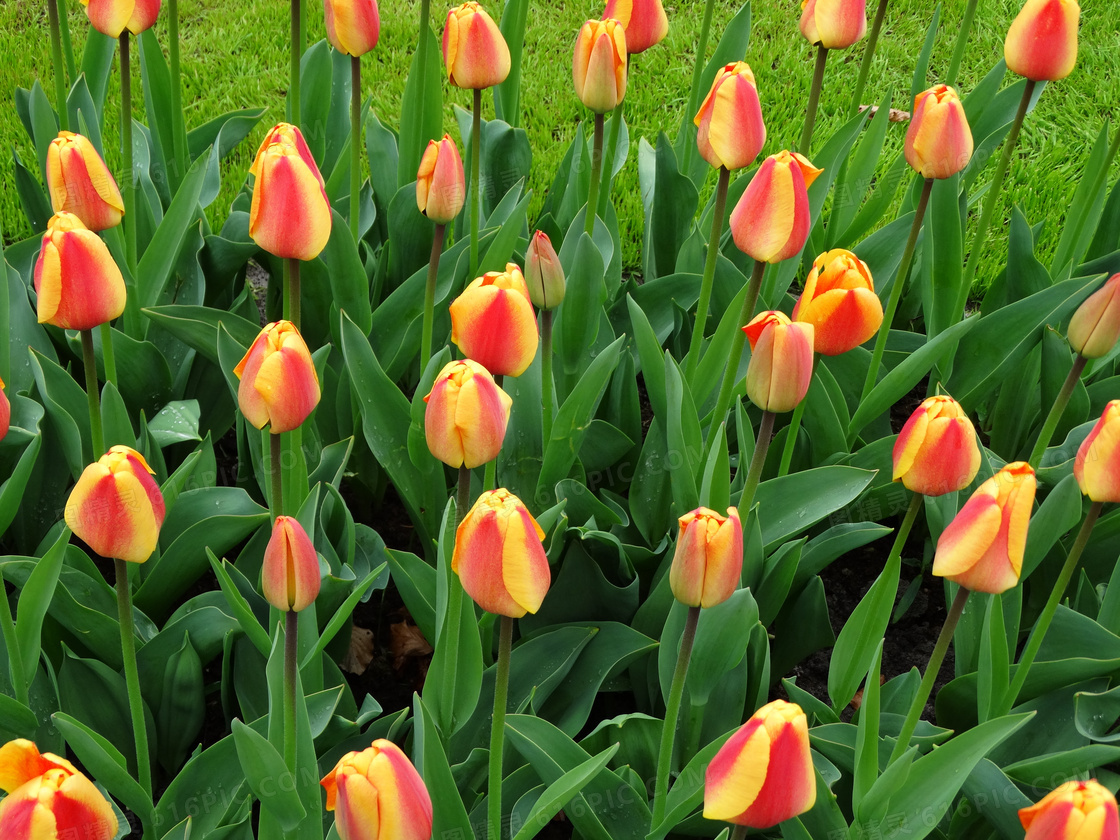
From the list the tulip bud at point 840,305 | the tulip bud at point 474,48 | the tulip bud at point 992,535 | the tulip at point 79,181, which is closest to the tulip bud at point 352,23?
the tulip bud at point 474,48

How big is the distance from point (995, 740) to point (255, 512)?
119cm

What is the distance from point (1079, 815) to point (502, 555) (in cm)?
54

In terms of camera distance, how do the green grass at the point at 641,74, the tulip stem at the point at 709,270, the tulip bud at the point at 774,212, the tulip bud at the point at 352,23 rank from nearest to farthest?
1. the tulip bud at the point at 774,212
2. the tulip stem at the point at 709,270
3. the tulip bud at the point at 352,23
4. the green grass at the point at 641,74

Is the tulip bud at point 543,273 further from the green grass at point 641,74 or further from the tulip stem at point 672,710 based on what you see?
the green grass at point 641,74

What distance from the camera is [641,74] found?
425cm

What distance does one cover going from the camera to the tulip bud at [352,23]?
6.24 ft

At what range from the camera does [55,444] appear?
1.96 meters

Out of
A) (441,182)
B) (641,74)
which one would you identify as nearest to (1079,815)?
(441,182)

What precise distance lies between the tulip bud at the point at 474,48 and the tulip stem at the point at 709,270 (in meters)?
A: 0.43

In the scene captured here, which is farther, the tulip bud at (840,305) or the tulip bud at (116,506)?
the tulip bud at (840,305)

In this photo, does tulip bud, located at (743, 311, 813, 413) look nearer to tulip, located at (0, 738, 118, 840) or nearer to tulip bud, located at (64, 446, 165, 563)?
tulip bud, located at (64, 446, 165, 563)

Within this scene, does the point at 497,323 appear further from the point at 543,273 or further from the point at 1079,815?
the point at 1079,815

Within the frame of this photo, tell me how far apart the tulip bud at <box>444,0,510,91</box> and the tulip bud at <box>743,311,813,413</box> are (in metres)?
0.74

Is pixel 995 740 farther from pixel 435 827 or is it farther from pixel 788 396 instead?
pixel 435 827
